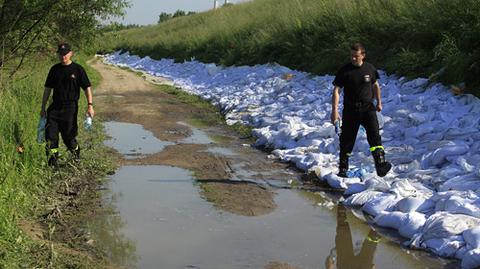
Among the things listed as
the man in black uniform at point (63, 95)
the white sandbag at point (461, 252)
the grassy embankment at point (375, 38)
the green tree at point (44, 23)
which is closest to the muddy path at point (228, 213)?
the white sandbag at point (461, 252)

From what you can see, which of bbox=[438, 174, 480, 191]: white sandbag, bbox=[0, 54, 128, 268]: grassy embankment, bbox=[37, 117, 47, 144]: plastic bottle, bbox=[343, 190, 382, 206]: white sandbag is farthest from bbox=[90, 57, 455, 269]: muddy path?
bbox=[438, 174, 480, 191]: white sandbag

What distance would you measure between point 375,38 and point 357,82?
22.3ft

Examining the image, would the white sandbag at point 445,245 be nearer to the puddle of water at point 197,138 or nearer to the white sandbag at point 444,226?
the white sandbag at point 444,226

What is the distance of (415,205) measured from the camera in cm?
564

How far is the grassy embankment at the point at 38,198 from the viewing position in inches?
169

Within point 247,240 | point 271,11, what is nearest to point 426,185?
point 247,240

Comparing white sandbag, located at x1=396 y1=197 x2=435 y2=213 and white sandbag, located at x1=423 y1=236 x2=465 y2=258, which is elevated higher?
white sandbag, located at x1=396 y1=197 x2=435 y2=213

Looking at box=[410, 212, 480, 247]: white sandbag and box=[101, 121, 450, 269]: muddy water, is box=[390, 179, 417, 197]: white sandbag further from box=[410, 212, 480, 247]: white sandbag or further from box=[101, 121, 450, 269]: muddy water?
box=[410, 212, 480, 247]: white sandbag

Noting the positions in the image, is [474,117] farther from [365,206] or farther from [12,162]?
[12,162]

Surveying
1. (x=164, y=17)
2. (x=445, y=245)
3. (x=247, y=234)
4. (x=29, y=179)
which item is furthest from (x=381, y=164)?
(x=164, y=17)

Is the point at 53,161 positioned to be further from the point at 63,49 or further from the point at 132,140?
the point at 132,140

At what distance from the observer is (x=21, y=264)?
4.07 metres

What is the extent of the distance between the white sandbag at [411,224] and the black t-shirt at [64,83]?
4421mm

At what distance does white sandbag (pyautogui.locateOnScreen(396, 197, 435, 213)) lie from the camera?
563 centimetres
